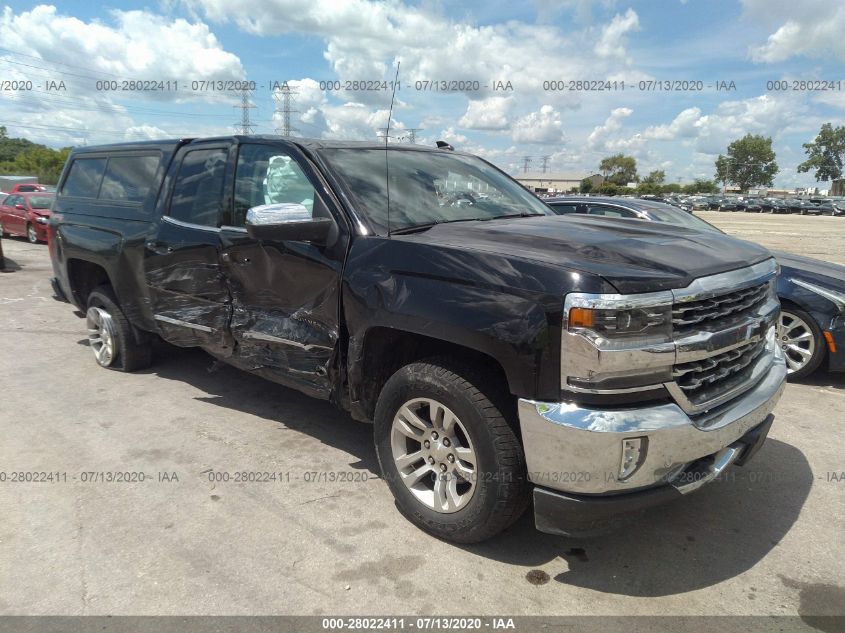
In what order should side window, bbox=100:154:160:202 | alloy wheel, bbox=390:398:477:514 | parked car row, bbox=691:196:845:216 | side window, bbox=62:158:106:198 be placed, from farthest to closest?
1. parked car row, bbox=691:196:845:216
2. side window, bbox=62:158:106:198
3. side window, bbox=100:154:160:202
4. alloy wheel, bbox=390:398:477:514

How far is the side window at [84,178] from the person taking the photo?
564 centimetres

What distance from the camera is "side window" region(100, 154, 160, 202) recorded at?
4.96 metres

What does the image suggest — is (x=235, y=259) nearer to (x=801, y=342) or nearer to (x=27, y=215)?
(x=801, y=342)

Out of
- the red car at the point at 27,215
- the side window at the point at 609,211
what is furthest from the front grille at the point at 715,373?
the red car at the point at 27,215

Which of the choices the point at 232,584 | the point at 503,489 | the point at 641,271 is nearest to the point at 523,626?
the point at 503,489

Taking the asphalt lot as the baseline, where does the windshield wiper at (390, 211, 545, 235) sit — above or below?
above

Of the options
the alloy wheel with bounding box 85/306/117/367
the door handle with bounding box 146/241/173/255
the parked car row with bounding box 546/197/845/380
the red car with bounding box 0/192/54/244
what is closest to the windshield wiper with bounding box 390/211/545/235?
the parked car row with bounding box 546/197/845/380

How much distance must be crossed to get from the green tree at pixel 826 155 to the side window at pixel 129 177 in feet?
450

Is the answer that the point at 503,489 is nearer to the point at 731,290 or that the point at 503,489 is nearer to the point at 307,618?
the point at 307,618

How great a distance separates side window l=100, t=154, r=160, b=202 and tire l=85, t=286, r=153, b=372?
3.07 feet

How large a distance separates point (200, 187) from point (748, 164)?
13497cm

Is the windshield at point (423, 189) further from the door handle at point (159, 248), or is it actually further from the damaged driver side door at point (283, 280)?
the door handle at point (159, 248)

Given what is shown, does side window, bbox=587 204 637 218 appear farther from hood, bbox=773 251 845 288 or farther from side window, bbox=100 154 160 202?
side window, bbox=100 154 160 202

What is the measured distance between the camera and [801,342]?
17.7ft
